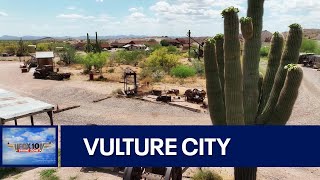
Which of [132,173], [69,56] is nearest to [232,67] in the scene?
[132,173]

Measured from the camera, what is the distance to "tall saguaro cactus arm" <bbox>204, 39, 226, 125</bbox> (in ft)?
31.1

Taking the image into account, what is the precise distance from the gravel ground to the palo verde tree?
11.6ft

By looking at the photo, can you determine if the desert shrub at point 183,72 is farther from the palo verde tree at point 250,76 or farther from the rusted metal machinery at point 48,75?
the palo verde tree at point 250,76

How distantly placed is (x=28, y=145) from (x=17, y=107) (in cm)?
469

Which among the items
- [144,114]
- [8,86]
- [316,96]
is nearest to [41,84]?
[8,86]

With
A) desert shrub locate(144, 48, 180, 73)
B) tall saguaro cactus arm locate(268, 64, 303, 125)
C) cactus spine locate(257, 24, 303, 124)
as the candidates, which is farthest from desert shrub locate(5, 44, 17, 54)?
tall saguaro cactus arm locate(268, 64, 303, 125)

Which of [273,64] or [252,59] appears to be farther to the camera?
[273,64]

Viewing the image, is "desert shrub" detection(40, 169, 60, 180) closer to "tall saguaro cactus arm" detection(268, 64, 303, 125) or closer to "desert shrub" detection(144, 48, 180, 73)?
"tall saguaro cactus arm" detection(268, 64, 303, 125)

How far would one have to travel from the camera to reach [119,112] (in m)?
22.2

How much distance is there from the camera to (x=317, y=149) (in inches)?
344

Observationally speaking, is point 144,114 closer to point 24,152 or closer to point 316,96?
point 24,152

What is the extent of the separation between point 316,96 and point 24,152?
77.4ft

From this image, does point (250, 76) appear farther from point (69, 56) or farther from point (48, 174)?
point (69, 56)

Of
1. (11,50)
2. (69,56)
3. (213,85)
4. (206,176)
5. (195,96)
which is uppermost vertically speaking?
(11,50)
